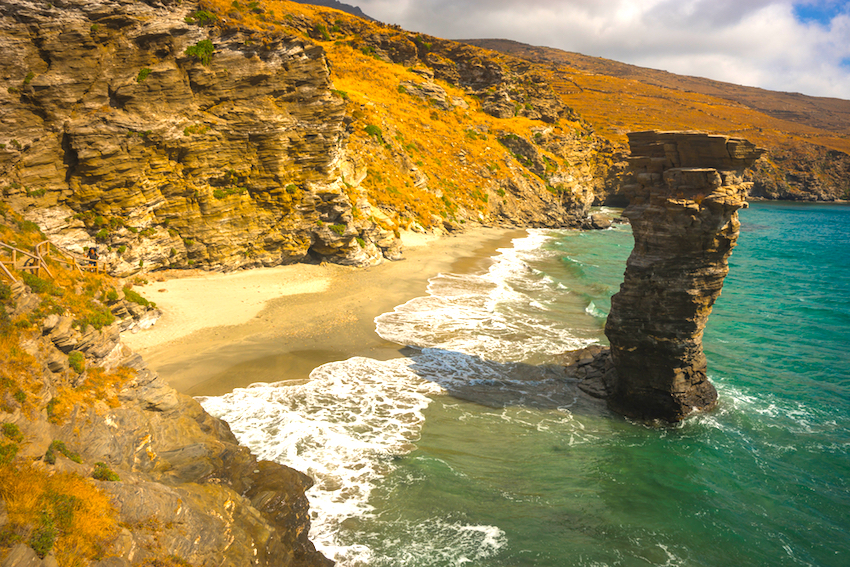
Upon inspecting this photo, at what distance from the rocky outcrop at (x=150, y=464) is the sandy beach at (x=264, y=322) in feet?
16.3

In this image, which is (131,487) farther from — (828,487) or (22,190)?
(22,190)

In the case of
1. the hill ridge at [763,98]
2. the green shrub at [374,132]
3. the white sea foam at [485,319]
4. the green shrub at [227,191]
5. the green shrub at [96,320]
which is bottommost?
the white sea foam at [485,319]

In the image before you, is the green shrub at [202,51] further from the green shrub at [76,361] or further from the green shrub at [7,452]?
the green shrub at [7,452]

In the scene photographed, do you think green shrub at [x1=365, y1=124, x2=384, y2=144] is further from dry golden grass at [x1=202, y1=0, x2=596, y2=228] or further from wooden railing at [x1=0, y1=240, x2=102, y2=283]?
wooden railing at [x1=0, y1=240, x2=102, y2=283]

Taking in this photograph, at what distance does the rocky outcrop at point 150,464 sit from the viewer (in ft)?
20.5

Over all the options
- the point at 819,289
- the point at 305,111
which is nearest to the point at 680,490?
the point at 305,111

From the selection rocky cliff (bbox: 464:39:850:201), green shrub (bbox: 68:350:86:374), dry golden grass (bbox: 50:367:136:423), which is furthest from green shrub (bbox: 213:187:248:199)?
rocky cliff (bbox: 464:39:850:201)

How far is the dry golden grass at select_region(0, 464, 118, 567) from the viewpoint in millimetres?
4938

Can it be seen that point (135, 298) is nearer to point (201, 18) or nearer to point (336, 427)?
point (336, 427)

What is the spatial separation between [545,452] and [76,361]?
11150 millimetres

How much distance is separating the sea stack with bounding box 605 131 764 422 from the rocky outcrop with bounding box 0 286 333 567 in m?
10.7

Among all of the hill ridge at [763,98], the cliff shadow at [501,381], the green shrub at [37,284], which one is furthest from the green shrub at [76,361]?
the hill ridge at [763,98]

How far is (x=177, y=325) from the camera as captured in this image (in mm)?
Answer: 17062

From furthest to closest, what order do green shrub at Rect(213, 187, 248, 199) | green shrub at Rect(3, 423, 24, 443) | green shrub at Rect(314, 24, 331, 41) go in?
green shrub at Rect(314, 24, 331, 41) < green shrub at Rect(213, 187, 248, 199) < green shrub at Rect(3, 423, 24, 443)
